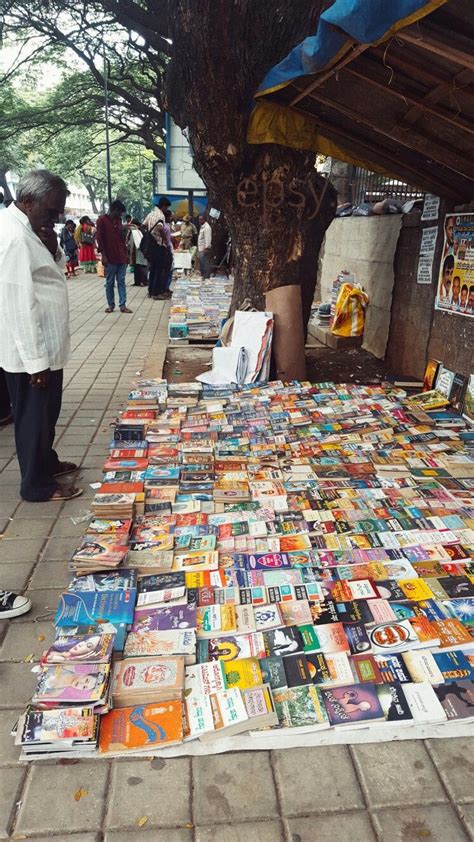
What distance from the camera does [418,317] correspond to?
497cm

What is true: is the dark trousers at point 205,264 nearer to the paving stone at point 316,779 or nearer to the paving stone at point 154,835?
the paving stone at point 316,779

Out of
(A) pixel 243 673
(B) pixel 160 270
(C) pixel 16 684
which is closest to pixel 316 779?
(A) pixel 243 673

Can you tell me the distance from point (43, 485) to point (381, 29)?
253 centimetres

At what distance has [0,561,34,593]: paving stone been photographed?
235cm

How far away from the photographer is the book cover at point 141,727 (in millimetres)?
1593

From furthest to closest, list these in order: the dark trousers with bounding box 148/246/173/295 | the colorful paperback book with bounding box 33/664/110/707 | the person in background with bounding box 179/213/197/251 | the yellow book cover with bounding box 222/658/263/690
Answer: the person in background with bounding box 179/213/197/251 → the dark trousers with bounding box 148/246/173/295 → the yellow book cover with bounding box 222/658/263/690 → the colorful paperback book with bounding box 33/664/110/707

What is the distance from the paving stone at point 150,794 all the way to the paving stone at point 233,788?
1.3 inches

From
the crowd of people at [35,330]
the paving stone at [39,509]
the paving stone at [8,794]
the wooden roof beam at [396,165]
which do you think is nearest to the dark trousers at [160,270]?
the wooden roof beam at [396,165]

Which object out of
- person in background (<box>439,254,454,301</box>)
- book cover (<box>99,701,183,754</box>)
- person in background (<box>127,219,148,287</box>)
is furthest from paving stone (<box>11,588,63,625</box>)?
person in background (<box>127,219,148,287</box>)

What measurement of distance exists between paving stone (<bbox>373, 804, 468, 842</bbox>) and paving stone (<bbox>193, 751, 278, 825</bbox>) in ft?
0.90

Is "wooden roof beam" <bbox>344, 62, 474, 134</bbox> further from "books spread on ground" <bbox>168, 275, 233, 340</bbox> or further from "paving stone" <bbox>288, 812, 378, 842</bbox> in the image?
"paving stone" <bbox>288, 812, 378, 842</bbox>

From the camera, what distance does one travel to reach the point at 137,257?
12375mm

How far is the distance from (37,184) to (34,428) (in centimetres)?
116

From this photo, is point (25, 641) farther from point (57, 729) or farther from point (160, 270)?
point (160, 270)
